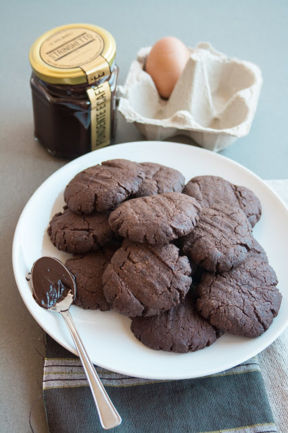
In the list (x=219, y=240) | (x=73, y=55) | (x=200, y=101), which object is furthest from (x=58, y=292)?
(x=200, y=101)

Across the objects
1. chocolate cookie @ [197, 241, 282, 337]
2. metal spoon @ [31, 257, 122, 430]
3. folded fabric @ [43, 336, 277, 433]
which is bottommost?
folded fabric @ [43, 336, 277, 433]

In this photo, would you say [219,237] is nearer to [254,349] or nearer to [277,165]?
[254,349]

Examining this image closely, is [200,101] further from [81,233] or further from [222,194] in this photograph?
[81,233]

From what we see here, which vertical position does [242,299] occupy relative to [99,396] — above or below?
above

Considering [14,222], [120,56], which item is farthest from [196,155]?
[120,56]

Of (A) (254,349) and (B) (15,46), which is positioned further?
(B) (15,46)

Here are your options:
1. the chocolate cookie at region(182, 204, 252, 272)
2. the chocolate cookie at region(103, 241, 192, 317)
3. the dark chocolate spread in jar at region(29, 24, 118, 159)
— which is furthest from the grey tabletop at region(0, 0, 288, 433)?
the chocolate cookie at region(182, 204, 252, 272)

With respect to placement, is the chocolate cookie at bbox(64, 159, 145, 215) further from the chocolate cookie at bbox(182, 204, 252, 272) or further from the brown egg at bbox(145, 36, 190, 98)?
the brown egg at bbox(145, 36, 190, 98)
